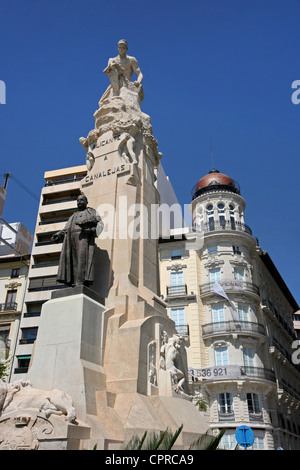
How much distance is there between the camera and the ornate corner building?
1356 inches

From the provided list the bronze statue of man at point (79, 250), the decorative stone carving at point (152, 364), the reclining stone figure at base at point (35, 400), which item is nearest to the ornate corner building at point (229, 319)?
the decorative stone carving at point (152, 364)

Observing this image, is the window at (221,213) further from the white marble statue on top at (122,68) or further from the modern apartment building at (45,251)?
the white marble statue on top at (122,68)

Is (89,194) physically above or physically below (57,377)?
above

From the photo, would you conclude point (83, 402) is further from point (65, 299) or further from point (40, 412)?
point (65, 299)

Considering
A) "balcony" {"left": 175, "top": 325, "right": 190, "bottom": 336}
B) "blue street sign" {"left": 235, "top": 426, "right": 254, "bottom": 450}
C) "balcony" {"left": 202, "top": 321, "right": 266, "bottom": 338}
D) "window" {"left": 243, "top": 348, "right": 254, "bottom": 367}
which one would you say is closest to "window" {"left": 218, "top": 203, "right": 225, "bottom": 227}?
"balcony" {"left": 202, "top": 321, "right": 266, "bottom": 338}

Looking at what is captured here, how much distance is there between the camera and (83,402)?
8281 millimetres

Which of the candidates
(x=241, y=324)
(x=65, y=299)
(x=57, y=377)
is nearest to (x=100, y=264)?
(x=65, y=299)

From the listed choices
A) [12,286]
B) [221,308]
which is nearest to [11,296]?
[12,286]

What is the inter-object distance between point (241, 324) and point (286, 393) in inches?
380

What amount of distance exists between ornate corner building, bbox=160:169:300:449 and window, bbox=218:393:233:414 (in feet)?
0.26

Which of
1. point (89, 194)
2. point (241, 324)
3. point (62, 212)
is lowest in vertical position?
point (89, 194)

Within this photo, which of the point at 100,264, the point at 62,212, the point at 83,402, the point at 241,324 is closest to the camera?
the point at 83,402

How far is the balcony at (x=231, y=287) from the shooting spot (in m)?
38.4

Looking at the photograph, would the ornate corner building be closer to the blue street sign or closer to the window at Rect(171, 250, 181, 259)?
the window at Rect(171, 250, 181, 259)
